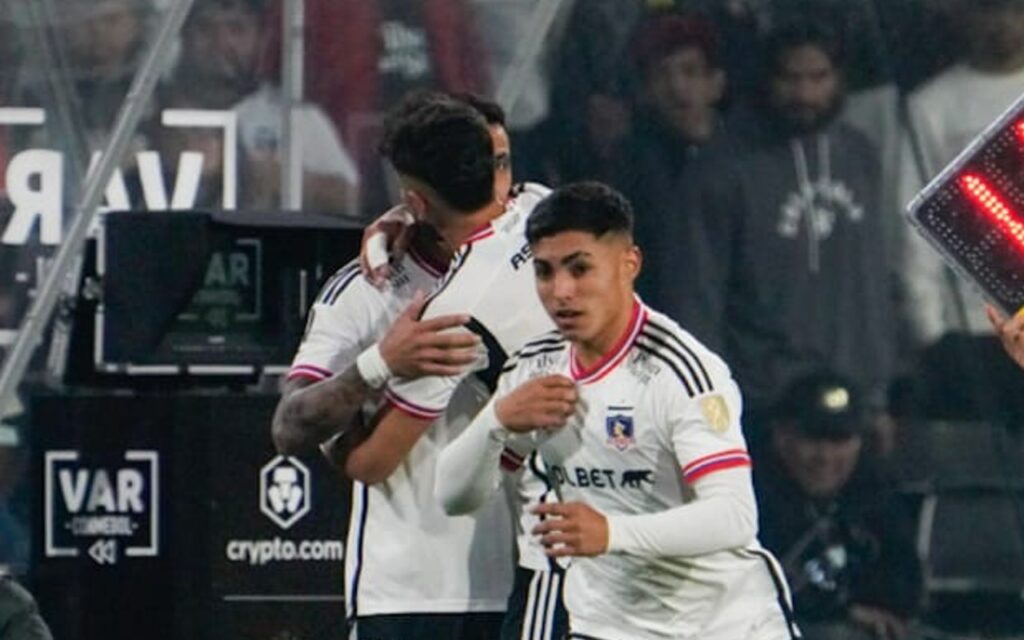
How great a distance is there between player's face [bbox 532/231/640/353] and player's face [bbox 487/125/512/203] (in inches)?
20.2

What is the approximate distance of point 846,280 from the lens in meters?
9.58

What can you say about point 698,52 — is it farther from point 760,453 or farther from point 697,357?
point 697,357

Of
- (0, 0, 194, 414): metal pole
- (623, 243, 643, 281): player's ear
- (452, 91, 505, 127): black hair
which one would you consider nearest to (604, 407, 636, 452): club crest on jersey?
(623, 243, 643, 281): player's ear

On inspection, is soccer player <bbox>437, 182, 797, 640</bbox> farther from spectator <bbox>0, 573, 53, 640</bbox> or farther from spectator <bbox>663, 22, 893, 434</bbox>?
spectator <bbox>663, 22, 893, 434</bbox>

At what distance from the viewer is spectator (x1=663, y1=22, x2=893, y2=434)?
31.2 ft

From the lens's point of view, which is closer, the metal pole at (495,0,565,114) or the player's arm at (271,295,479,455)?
the player's arm at (271,295,479,455)

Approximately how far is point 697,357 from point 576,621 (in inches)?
24.2

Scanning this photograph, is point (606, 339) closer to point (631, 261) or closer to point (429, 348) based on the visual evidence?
point (631, 261)

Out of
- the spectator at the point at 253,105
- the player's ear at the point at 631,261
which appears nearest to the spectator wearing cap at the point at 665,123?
the spectator at the point at 253,105

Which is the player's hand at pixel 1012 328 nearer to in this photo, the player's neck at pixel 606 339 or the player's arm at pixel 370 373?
the player's neck at pixel 606 339

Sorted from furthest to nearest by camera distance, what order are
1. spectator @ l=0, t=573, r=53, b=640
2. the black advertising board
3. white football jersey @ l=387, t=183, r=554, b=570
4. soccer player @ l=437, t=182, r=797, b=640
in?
the black advertising board
spectator @ l=0, t=573, r=53, b=640
white football jersey @ l=387, t=183, r=554, b=570
soccer player @ l=437, t=182, r=797, b=640

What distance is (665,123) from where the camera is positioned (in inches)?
378

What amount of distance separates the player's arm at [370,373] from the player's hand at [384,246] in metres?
0.17

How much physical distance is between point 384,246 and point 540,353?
62 centimetres
